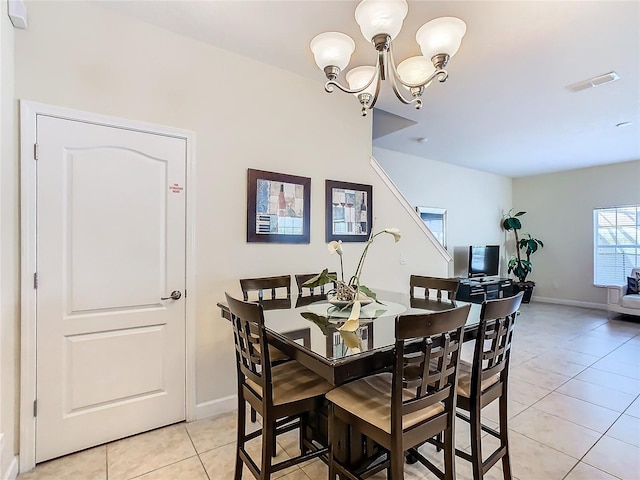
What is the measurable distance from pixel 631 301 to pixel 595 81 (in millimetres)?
4260

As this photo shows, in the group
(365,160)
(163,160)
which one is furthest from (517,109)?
(163,160)

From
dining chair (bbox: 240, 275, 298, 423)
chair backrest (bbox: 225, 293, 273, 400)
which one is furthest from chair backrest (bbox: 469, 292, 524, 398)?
dining chair (bbox: 240, 275, 298, 423)

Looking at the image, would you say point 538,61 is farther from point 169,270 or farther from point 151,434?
point 151,434

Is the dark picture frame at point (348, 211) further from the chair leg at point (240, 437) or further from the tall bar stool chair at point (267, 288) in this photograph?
the chair leg at point (240, 437)

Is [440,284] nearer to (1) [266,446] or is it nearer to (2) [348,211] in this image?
(2) [348,211]

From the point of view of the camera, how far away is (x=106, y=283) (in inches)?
84.9

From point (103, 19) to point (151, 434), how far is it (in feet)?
9.08

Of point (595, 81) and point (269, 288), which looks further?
point (595, 81)

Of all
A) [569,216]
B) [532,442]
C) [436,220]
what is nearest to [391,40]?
[532,442]

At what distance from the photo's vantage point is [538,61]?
2.65m

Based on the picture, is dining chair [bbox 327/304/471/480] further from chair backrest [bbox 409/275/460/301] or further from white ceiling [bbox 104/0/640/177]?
white ceiling [bbox 104/0/640/177]

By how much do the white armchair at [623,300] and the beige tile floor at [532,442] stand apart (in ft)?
7.78

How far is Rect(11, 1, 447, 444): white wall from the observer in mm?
2031

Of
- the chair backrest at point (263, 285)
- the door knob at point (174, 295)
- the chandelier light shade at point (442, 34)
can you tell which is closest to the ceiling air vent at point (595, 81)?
the chandelier light shade at point (442, 34)
